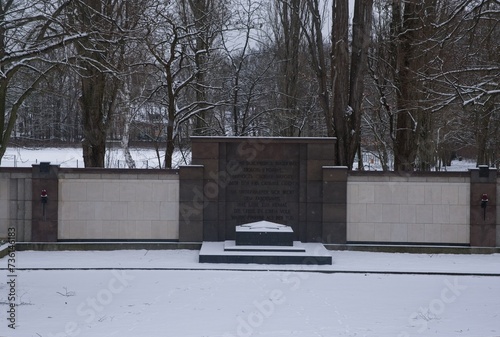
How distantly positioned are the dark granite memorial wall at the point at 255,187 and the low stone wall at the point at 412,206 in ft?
2.07

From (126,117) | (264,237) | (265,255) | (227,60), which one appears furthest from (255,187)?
(227,60)

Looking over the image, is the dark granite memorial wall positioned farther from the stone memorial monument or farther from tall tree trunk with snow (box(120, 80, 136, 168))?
tall tree trunk with snow (box(120, 80, 136, 168))

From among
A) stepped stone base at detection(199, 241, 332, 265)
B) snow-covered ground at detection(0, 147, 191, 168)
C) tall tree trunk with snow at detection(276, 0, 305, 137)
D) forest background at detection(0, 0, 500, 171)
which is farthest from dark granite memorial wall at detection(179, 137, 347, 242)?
tall tree trunk with snow at detection(276, 0, 305, 137)

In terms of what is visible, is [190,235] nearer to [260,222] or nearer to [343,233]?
[260,222]

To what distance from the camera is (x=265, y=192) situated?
15.6m

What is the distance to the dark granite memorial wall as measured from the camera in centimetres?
1543

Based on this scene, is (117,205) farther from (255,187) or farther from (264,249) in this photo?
(264,249)

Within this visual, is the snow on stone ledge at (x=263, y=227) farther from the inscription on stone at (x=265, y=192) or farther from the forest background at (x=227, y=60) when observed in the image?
the forest background at (x=227, y=60)

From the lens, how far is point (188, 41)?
71.9ft

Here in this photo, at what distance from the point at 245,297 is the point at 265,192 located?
16.3 feet

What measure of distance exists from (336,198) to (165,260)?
14.6ft

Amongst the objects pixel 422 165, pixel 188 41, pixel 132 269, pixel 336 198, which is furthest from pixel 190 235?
pixel 422 165

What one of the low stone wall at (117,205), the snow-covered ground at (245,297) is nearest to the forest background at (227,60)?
the low stone wall at (117,205)

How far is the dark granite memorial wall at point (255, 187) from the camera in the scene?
15.4 meters
